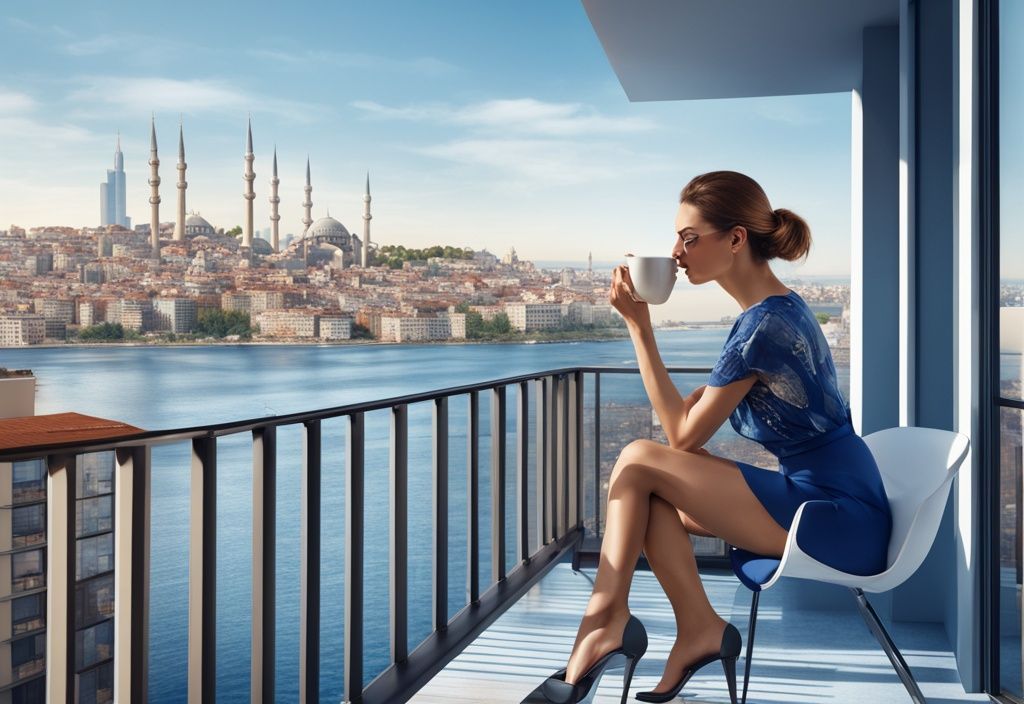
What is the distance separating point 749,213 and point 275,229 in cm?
3065

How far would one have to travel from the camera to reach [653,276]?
187 cm

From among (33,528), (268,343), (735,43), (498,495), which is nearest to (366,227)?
(268,343)

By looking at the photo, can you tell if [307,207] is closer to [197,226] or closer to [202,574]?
[197,226]

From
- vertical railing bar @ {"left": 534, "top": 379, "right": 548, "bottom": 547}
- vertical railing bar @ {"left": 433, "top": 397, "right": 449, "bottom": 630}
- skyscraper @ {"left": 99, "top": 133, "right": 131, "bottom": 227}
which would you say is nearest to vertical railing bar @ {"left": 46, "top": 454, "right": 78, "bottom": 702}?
vertical railing bar @ {"left": 433, "top": 397, "right": 449, "bottom": 630}

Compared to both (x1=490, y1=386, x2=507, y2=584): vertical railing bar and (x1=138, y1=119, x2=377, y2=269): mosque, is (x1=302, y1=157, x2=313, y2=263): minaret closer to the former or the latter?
(x1=138, y1=119, x2=377, y2=269): mosque

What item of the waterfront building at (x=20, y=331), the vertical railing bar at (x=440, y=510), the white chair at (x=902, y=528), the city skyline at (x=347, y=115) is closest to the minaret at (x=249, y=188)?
the city skyline at (x=347, y=115)

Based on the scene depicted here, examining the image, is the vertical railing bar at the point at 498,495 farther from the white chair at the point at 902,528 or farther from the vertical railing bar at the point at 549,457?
the white chair at the point at 902,528

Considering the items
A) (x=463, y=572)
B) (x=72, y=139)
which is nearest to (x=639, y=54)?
(x=463, y=572)

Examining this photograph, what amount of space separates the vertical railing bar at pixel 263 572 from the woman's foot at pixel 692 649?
771 mm

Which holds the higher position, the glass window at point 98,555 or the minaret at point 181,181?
the minaret at point 181,181

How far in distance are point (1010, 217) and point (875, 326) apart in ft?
4.20

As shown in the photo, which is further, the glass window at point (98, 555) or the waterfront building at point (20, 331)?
the waterfront building at point (20, 331)

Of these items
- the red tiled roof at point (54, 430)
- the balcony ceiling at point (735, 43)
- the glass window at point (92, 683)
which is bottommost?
the glass window at point (92, 683)

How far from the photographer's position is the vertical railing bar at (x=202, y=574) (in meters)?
1.61
